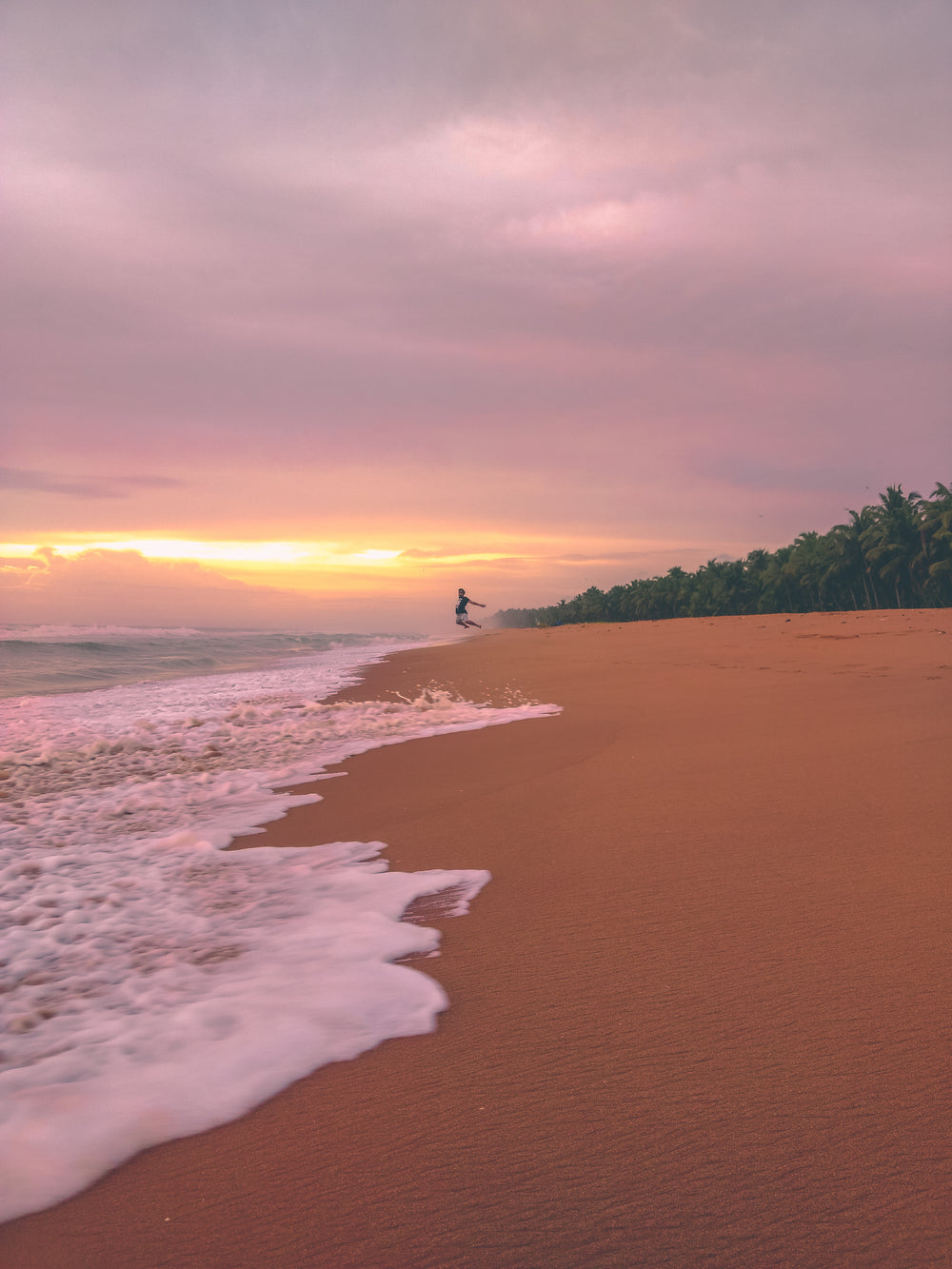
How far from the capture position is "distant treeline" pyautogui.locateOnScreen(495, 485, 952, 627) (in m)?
57.0

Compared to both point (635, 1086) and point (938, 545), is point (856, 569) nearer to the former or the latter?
point (938, 545)

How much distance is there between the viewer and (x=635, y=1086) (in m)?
1.99

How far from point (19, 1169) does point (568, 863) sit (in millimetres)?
2449

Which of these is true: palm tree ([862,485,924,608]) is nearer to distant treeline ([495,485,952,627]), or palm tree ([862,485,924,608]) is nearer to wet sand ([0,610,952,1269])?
distant treeline ([495,485,952,627])

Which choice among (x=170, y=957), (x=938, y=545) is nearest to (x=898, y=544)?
(x=938, y=545)

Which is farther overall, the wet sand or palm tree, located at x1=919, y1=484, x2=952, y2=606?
palm tree, located at x1=919, y1=484, x2=952, y2=606

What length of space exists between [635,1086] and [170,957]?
193cm

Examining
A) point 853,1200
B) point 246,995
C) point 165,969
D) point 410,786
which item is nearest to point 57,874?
point 165,969

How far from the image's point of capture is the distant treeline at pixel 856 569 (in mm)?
57031

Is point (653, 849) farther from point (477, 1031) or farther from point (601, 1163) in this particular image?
point (601, 1163)

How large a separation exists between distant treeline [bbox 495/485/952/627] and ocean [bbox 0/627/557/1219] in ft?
176

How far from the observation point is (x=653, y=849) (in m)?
3.82

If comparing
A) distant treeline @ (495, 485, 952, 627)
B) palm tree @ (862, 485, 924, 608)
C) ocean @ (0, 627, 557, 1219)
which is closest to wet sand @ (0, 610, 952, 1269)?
ocean @ (0, 627, 557, 1219)

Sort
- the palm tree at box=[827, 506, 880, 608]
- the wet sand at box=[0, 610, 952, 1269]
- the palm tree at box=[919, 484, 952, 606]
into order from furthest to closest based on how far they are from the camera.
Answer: the palm tree at box=[827, 506, 880, 608]
the palm tree at box=[919, 484, 952, 606]
the wet sand at box=[0, 610, 952, 1269]
